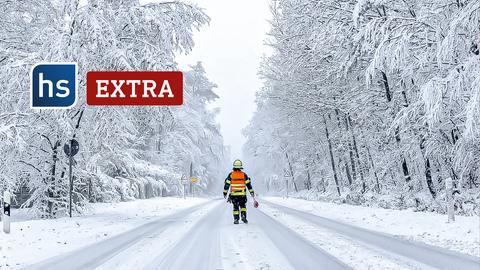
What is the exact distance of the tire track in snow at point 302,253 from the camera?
19.6ft

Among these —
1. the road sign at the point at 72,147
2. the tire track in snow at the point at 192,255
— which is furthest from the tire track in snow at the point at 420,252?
the road sign at the point at 72,147

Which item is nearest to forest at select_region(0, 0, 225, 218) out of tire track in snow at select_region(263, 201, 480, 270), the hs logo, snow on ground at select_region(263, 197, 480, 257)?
the hs logo

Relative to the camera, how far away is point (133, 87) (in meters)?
14.5

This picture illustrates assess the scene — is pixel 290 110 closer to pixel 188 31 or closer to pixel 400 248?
pixel 188 31

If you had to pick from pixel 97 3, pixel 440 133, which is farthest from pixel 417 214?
pixel 97 3

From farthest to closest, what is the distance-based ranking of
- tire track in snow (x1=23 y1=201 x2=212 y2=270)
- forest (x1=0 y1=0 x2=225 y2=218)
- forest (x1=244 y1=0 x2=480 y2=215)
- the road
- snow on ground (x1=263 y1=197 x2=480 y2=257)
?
forest (x1=0 y1=0 x2=225 y2=218) < forest (x1=244 y1=0 x2=480 y2=215) < snow on ground (x1=263 y1=197 x2=480 y2=257) < tire track in snow (x1=23 y1=201 x2=212 y2=270) < the road

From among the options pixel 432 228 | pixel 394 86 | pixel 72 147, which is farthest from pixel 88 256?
pixel 394 86

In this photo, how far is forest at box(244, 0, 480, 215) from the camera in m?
11.7

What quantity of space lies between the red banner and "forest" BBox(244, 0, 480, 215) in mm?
6185

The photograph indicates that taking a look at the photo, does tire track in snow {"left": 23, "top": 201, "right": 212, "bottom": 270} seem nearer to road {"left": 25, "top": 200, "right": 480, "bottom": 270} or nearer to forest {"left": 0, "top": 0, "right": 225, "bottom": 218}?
road {"left": 25, "top": 200, "right": 480, "bottom": 270}

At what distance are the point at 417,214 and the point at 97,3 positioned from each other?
Answer: 1193 cm

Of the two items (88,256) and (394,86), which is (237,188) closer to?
(88,256)

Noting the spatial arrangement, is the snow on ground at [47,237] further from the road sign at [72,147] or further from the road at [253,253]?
the road sign at [72,147]

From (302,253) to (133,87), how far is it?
9.38 meters
